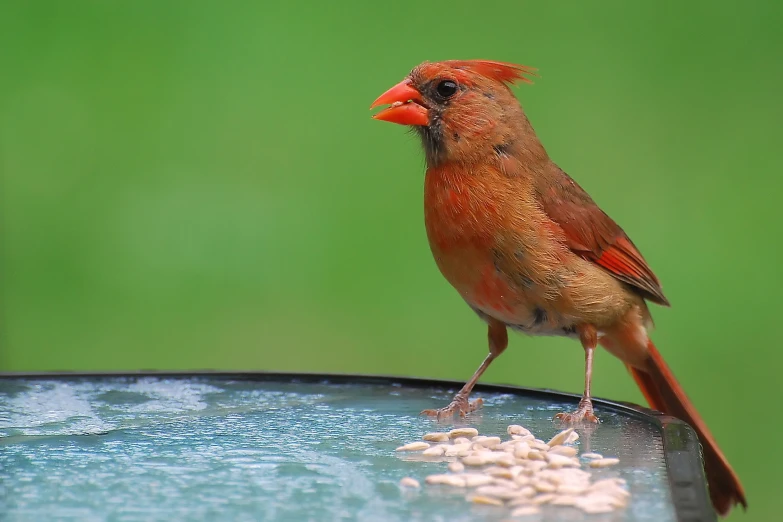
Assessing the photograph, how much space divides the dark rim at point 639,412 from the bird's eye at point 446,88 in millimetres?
760

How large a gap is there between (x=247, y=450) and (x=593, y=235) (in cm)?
131

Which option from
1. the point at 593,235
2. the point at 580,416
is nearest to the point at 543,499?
the point at 580,416

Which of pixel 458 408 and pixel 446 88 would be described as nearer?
pixel 458 408

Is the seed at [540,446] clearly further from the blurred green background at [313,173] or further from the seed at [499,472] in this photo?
the blurred green background at [313,173]

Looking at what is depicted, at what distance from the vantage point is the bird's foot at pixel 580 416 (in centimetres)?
243

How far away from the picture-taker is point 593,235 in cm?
305

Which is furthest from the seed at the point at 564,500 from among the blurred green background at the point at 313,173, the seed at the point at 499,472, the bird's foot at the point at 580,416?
the blurred green background at the point at 313,173

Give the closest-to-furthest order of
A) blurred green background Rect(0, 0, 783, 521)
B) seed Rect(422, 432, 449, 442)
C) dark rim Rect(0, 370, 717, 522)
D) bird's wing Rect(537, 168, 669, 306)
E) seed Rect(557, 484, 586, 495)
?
dark rim Rect(0, 370, 717, 522) < seed Rect(557, 484, 586, 495) < seed Rect(422, 432, 449, 442) < bird's wing Rect(537, 168, 669, 306) < blurred green background Rect(0, 0, 783, 521)

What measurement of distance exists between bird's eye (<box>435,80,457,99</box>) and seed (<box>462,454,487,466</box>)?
1297 millimetres

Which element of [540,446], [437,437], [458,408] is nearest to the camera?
[540,446]

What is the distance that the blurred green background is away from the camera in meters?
4.93

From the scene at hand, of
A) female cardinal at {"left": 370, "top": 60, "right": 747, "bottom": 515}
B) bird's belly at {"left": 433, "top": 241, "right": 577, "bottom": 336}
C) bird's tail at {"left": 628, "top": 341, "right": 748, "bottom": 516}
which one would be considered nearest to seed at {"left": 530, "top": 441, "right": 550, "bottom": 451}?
female cardinal at {"left": 370, "top": 60, "right": 747, "bottom": 515}

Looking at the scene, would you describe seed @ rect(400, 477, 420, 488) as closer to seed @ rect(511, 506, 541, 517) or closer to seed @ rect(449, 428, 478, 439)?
seed @ rect(511, 506, 541, 517)

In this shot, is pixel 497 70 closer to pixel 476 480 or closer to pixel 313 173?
pixel 476 480
